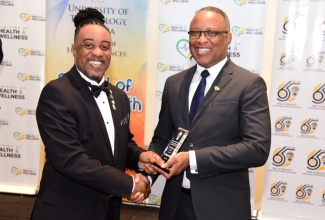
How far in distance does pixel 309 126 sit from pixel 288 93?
1.73 ft

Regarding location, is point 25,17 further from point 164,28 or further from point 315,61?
point 315,61

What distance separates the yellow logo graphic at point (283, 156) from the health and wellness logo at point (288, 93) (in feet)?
2.04

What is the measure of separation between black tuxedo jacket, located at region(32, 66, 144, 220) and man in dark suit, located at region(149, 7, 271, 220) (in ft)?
1.36

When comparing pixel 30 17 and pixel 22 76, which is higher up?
pixel 30 17

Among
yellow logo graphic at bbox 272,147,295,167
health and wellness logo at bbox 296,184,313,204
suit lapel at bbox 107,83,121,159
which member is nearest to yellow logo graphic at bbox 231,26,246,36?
yellow logo graphic at bbox 272,147,295,167

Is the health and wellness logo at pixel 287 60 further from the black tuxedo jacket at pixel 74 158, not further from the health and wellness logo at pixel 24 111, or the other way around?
the health and wellness logo at pixel 24 111

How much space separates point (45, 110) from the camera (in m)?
2.63

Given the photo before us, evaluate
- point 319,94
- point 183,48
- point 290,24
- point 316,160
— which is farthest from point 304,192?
point 183,48

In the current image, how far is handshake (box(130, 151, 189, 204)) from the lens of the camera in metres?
2.62

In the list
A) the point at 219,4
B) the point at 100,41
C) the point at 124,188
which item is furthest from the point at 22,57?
the point at 124,188

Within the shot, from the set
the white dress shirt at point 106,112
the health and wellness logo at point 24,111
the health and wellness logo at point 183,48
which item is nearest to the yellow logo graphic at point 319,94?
the health and wellness logo at point 183,48

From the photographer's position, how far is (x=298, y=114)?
5383mm

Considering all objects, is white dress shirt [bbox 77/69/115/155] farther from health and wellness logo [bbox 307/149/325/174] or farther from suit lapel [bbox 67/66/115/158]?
health and wellness logo [bbox 307/149/325/174]

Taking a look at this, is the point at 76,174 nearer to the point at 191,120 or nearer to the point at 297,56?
the point at 191,120
